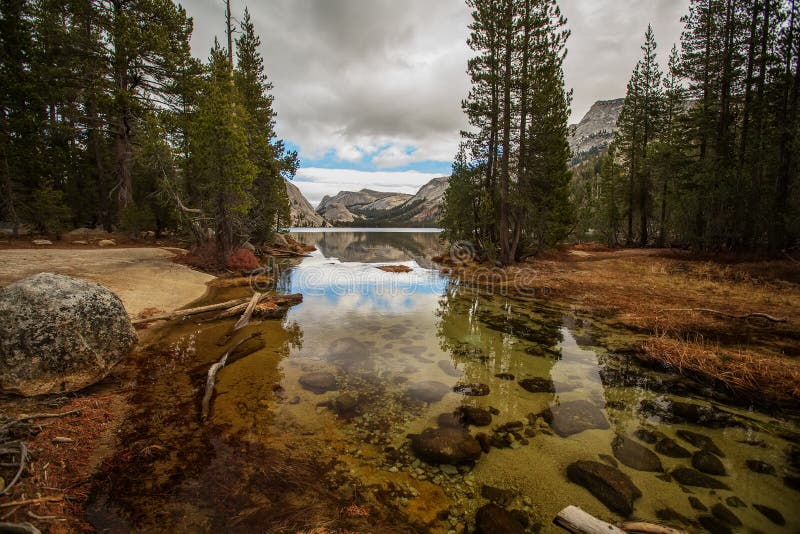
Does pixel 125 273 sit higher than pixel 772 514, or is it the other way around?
pixel 125 273

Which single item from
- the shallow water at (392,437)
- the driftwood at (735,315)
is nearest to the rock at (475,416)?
the shallow water at (392,437)

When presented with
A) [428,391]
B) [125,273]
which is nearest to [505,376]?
[428,391]

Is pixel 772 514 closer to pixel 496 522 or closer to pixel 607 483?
pixel 607 483

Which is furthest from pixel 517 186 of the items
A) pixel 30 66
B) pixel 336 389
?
pixel 30 66

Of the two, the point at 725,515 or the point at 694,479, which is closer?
the point at 725,515

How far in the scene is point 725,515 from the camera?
3906mm

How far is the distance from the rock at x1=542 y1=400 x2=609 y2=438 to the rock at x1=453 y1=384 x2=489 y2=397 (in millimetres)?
1314

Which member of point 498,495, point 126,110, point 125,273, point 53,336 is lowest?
point 498,495

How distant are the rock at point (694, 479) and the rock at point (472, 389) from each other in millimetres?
3291

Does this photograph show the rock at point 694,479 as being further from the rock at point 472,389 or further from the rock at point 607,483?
the rock at point 472,389

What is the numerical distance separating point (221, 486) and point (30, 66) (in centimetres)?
3272

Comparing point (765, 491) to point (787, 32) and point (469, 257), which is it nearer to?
point (469, 257)

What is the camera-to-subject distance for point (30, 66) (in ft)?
69.5

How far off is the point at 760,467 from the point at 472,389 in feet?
14.9
